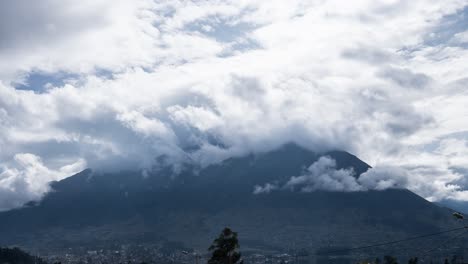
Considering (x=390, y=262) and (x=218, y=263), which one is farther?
(x=390, y=262)

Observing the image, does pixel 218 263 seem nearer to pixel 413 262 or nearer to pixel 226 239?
pixel 226 239

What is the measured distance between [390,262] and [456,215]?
67.6 metres

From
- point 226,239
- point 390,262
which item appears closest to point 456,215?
point 226,239

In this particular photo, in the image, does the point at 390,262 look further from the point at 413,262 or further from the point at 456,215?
the point at 456,215

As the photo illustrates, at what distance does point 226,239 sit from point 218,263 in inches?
158

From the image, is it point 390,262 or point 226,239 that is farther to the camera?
point 390,262

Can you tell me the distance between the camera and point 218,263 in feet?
285

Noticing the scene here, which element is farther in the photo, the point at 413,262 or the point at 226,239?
the point at 413,262

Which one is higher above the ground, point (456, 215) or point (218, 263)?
point (456, 215)

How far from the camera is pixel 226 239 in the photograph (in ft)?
284

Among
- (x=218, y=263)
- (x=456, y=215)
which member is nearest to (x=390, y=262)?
(x=456, y=215)

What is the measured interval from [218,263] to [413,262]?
8079 cm

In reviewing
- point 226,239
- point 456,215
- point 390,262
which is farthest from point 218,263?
point 390,262

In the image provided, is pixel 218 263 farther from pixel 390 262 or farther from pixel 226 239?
pixel 390 262
